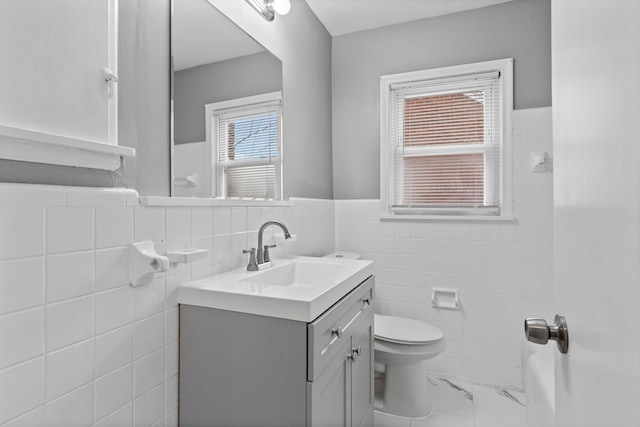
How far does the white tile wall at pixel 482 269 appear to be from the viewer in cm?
220

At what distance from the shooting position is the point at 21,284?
0.73m

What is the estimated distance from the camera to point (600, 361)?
442 millimetres

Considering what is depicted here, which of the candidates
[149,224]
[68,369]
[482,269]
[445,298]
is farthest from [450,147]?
[68,369]

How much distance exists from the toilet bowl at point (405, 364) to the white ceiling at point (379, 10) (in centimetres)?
217

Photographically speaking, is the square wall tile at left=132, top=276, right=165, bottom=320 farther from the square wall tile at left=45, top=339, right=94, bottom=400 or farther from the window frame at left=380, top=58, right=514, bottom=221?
the window frame at left=380, top=58, right=514, bottom=221

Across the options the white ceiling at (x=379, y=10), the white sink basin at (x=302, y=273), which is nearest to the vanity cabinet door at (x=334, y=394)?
the white sink basin at (x=302, y=273)

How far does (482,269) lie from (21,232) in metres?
2.42

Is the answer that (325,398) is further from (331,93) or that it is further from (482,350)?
(331,93)

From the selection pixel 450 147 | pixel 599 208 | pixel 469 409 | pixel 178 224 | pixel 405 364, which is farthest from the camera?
pixel 450 147

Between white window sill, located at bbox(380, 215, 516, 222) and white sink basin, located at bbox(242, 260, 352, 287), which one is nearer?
white sink basin, located at bbox(242, 260, 352, 287)

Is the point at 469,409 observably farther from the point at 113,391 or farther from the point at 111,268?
the point at 111,268

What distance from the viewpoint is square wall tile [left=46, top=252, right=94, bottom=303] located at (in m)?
0.79

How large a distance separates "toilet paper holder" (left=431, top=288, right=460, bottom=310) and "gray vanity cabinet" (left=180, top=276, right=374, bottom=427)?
1.40 metres

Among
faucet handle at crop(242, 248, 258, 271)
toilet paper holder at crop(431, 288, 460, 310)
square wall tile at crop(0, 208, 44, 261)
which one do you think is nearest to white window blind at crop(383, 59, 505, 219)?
toilet paper holder at crop(431, 288, 460, 310)
